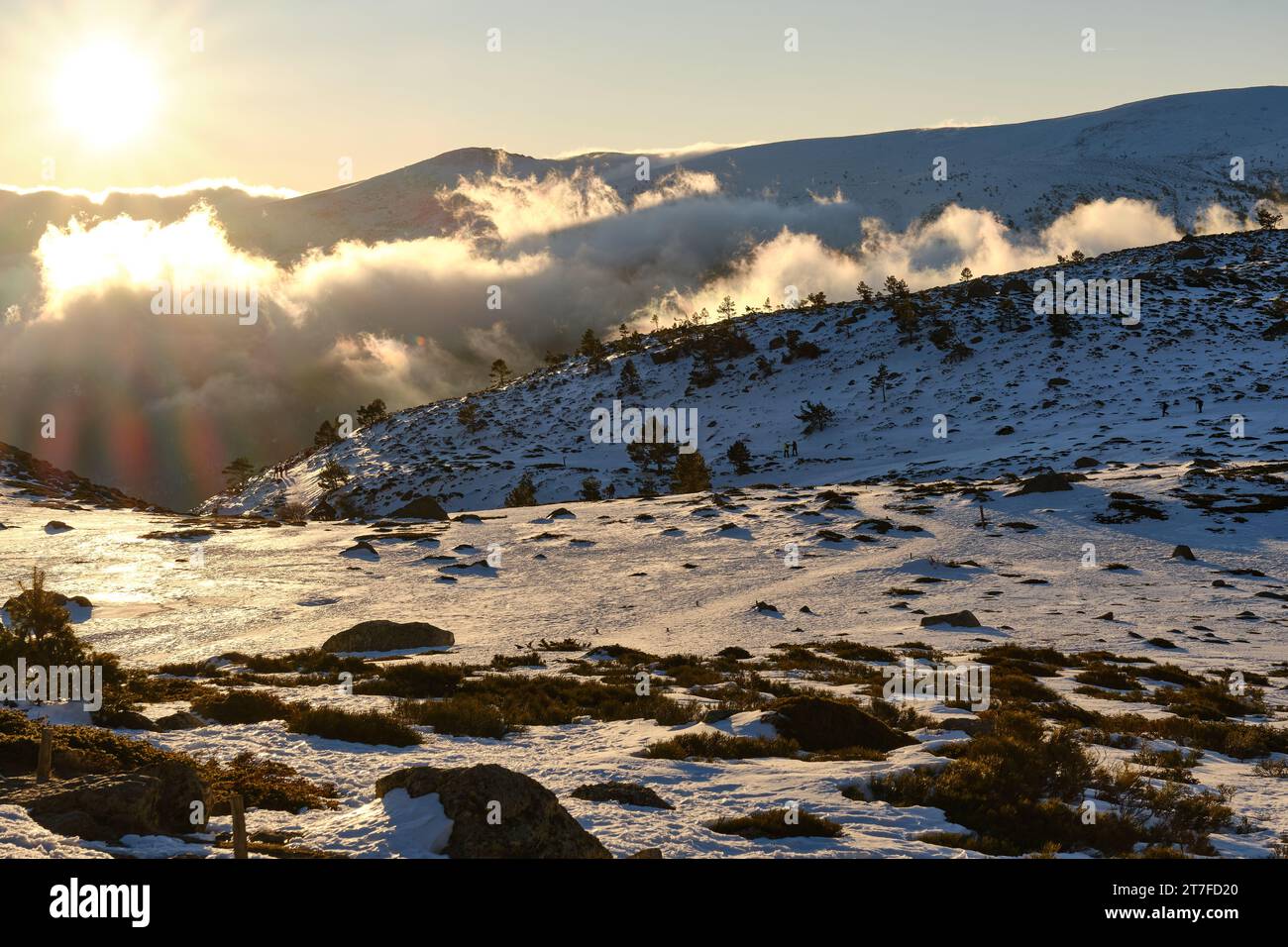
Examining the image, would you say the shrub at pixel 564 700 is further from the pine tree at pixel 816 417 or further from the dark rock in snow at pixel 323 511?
the pine tree at pixel 816 417

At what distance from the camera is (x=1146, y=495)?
5947 centimetres

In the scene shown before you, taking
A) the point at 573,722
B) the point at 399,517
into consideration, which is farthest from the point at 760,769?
the point at 399,517

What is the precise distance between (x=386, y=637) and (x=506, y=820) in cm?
2280

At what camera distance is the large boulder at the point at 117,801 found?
8875 millimetres

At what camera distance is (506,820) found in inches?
356

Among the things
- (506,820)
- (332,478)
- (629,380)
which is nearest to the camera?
(506,820)

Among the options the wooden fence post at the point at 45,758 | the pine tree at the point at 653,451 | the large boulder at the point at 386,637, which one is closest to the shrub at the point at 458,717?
the wooden fence post at the point at 45,758

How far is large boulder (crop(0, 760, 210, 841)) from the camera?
29.1ft

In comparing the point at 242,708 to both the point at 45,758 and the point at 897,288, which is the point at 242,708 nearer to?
the point at 45,758

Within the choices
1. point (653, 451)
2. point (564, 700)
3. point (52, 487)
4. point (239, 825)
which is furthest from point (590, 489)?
point (239, 825)

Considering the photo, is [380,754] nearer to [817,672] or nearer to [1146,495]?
[817,672]

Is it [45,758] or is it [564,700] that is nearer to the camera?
[45,758]

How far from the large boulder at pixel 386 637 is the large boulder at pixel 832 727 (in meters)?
17.2
